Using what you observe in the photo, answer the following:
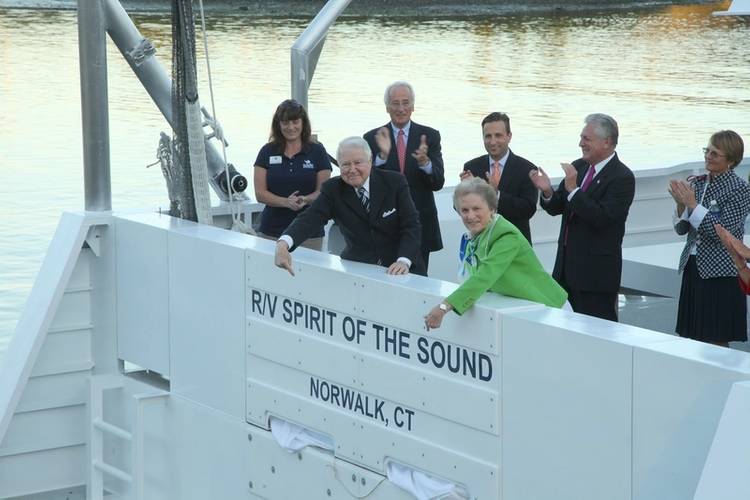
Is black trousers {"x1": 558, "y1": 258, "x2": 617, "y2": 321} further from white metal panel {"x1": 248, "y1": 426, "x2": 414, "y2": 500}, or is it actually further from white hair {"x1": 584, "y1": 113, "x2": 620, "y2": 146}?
white metal panel {"x1": 248, "y1": 426, "x2": 414, "y2": 500}

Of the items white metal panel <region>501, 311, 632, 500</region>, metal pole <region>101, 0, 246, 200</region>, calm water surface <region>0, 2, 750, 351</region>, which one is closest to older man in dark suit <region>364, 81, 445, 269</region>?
metal pole <region>101, 0, 246, 200</region>

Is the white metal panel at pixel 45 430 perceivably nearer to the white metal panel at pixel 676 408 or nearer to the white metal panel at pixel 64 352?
the white metal panel at pixel 64 352

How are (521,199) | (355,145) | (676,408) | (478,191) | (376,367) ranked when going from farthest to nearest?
(521,199), (355,145), (376,367), (478,191), (676,408)

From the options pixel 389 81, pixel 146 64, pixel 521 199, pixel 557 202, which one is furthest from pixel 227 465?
pixel 389 81

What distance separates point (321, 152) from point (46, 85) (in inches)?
1200

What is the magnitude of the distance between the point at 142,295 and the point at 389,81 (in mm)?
30760

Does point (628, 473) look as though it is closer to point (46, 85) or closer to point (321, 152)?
point (321, 152)

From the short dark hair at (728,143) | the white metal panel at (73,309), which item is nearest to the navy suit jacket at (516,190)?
the short dark hair at (728,143)

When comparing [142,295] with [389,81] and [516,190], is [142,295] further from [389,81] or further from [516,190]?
[389,81]

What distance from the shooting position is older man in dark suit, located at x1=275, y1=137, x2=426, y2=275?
545cm

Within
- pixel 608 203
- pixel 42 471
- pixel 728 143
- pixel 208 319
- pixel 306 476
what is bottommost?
pixel 42 471

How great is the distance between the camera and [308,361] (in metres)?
5.58

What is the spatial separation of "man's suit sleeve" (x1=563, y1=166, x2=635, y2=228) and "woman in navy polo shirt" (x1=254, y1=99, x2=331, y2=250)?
1.53m

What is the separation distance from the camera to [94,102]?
6965 millimetres
